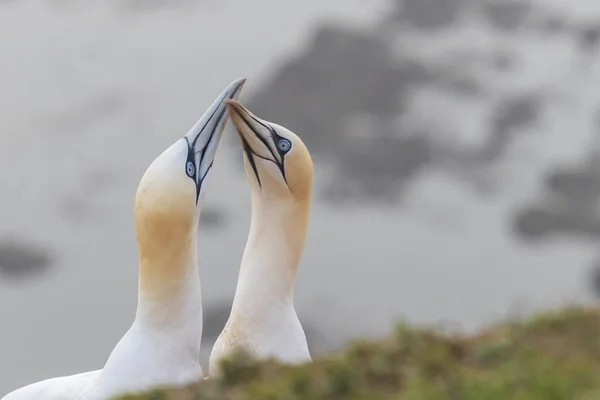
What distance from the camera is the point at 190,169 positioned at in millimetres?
10953

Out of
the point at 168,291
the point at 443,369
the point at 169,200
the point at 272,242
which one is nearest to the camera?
the point at 443,369

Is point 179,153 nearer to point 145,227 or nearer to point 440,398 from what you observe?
point 145,227

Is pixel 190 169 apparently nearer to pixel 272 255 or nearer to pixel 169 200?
pixel 169 200

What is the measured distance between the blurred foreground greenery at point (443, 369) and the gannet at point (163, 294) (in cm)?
417

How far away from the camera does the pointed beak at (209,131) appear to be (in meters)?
11.4

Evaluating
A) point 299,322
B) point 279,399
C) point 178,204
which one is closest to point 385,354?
point 279,399

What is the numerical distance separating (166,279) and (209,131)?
210cm

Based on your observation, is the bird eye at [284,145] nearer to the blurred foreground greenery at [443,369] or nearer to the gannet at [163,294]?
the gannet at [163,294]

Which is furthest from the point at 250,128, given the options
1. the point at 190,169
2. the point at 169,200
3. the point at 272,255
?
the point at 169,200

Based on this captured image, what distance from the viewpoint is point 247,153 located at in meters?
12.1

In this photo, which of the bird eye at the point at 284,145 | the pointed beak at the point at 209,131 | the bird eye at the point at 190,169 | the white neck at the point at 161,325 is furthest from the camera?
the bird eye at the point at 284,145

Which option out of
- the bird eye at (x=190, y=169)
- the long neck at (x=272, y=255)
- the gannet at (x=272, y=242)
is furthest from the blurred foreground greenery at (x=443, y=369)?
the long neck at (x=272, y=255)

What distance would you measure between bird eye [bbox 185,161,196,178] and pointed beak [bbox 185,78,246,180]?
92mm

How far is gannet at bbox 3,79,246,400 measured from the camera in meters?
10.4
